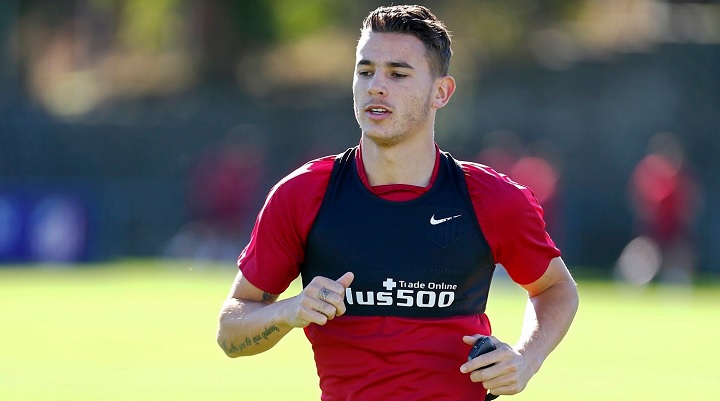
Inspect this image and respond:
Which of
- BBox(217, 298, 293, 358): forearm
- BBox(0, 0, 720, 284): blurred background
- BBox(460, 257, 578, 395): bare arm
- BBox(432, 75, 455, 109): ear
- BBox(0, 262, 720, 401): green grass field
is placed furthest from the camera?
BBox(0, 0, 720, 284): blurred background

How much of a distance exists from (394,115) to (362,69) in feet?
0.78

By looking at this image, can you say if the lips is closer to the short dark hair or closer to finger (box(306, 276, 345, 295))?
the short dark hair

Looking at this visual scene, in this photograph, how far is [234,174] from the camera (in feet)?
100

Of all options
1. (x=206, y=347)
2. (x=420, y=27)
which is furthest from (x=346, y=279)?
(x=206, y=347)

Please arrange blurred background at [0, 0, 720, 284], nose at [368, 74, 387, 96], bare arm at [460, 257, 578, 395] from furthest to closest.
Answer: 1. blurred background at [0, 0, 720, 284]
2. nose at [368, 74, 387, 96]
3. bare arm at [460, 257, 578, 395]

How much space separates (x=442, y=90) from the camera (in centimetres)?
622

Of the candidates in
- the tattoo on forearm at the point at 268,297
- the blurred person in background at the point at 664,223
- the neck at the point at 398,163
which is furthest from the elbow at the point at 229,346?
the blurred person in background at the point at 664,223

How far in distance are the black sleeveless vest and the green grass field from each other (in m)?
6.53

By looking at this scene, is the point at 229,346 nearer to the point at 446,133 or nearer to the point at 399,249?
the point at 399,249

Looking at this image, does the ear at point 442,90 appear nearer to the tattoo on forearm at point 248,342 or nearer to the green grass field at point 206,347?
the tattoo on forearm at point 248,342

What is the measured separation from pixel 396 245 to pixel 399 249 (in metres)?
0.02

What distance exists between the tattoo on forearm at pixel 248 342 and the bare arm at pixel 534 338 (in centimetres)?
79

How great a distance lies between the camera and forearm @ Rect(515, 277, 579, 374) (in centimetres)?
605

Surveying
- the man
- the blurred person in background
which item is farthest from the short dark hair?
the blurred person in background
